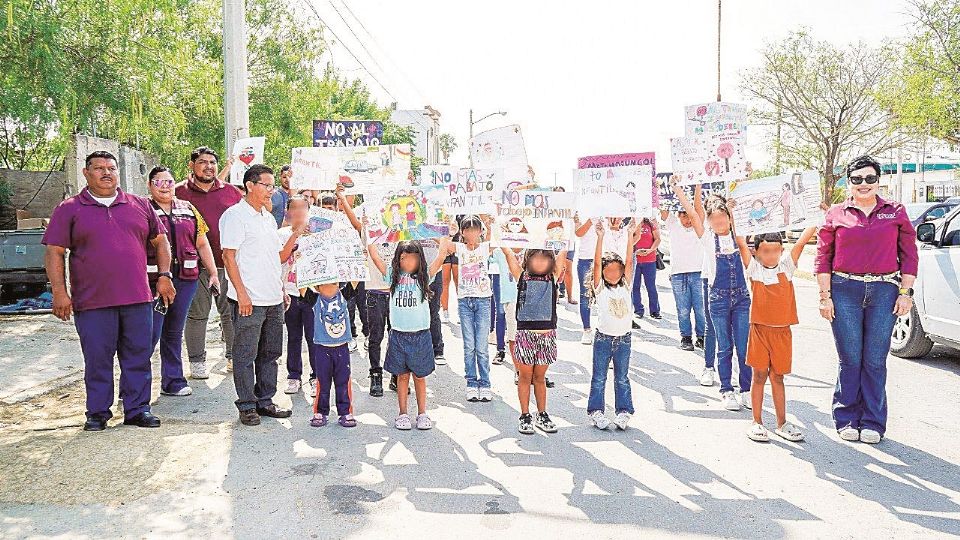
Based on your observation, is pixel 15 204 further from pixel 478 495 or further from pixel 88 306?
pixel 478 495

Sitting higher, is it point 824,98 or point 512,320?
point 824,98

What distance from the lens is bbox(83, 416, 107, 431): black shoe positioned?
5.78 metres

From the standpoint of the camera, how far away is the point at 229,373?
793cm

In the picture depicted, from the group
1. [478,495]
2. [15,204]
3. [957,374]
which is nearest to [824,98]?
[957,374]

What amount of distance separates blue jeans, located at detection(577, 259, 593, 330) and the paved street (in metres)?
2.89

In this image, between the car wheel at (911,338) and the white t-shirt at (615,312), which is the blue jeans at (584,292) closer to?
the car wheel at (911,338)

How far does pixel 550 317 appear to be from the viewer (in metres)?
6.05

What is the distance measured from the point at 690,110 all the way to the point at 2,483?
242 inches

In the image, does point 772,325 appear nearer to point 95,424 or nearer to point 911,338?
point 911,338

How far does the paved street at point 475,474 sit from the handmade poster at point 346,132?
3.52 m

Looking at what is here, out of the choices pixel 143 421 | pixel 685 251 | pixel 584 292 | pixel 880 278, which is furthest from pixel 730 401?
pixel 143 421

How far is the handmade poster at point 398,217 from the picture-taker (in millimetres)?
6484

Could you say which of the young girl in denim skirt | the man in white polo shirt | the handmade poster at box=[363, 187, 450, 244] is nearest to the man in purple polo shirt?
the man in white polo shirt

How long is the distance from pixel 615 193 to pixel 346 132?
13.8ft
